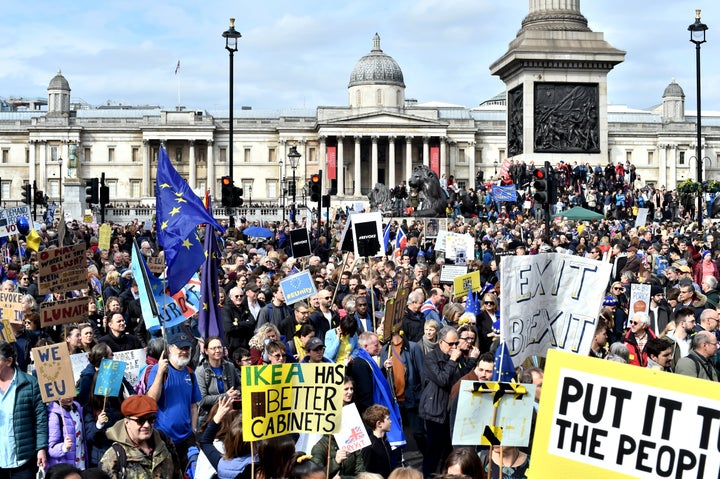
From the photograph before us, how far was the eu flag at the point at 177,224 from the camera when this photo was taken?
11.1m

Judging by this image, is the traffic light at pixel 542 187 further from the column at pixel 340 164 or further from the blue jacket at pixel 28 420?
the column at pixel 340 164

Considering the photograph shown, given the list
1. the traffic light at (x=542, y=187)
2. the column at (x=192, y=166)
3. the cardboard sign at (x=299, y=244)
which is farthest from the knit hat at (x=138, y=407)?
the column at (x=192, y=166)

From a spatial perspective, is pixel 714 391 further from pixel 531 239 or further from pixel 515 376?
pixel 531 239

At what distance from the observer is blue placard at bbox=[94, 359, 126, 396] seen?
7.81 metres

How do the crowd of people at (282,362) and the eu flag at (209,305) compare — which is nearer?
the crowd of people at (282,362)

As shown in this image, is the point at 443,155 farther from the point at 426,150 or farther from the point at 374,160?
the point at 374,160

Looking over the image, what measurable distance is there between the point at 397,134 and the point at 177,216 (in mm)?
85859

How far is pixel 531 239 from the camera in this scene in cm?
2617

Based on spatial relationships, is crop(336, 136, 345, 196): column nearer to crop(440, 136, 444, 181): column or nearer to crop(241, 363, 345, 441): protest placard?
crop(440, 136, 444, 181): column

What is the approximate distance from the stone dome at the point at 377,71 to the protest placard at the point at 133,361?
90547mm

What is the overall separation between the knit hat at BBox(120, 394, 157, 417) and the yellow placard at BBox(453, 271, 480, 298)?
7.21 meters

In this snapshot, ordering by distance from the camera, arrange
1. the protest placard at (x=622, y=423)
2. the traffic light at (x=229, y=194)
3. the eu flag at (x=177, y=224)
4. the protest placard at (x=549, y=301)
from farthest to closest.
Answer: the traffic light at (x=229, y=194) → the eu flag at (x=177, y=224) → the protest placard at (x=549, y=301) → the protest placard at (x=622, y=423)

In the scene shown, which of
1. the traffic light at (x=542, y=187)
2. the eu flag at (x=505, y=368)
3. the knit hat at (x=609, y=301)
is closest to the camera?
the eu flag at (x=505, y=368)

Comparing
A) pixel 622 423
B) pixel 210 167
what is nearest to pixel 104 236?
pixel 622 423
